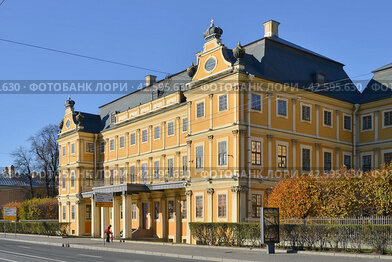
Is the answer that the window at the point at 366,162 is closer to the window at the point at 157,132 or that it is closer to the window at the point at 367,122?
the window at the point at 367,122

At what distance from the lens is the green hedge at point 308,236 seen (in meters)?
23.9

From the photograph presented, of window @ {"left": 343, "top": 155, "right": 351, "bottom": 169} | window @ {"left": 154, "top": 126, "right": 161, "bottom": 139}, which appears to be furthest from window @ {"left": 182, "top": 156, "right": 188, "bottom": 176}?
window @ {"left": 343, "top": 155, "right": 351, "bottom": 169}

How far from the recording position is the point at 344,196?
28750 millimetres

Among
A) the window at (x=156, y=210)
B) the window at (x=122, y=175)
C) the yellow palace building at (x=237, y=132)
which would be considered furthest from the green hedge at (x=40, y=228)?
the window at (x=156, y=210)

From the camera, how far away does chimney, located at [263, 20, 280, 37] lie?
42.7 metres

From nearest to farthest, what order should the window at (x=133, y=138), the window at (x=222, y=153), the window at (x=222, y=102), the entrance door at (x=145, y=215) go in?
the window at (x=222, y=153) → the window at (x=222, y=102) → the entrance door at (x=145, y=215) → the window at (x=133, y=138)

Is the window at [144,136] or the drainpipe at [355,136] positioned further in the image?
the window at [144,136]

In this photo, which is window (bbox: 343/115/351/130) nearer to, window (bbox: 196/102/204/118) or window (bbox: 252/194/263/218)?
window (bbox: 252/194/263/218)

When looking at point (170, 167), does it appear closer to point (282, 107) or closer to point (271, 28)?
point (282, 107)

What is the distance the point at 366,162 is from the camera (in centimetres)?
4116

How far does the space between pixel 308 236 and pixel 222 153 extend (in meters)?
10.3

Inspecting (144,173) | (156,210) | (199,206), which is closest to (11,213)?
(144,173)

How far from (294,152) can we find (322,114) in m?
4.46

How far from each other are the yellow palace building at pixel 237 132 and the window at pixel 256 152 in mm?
98
